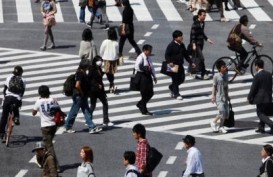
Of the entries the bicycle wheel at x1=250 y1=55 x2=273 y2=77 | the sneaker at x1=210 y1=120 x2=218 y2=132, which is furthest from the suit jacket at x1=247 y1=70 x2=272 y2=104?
the bicycle wheel at x1=250 y1=55 x2=273 y2=77

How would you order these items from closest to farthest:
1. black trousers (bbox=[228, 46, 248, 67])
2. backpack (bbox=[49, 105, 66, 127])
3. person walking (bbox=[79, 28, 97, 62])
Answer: backpack (bbox=[49, 105, 66, 127]) → person walking (bbox=[79, 28, 97, 62]) → black trousers (bbox=[228, 46, 248, 67])

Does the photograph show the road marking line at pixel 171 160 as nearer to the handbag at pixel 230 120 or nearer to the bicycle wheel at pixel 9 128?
the handbag at pixel 230 120

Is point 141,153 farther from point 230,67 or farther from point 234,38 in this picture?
point 230,67

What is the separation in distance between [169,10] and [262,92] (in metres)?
18.2

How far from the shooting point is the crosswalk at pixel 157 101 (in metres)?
29.4

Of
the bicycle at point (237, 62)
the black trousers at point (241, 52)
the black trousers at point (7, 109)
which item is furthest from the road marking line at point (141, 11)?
the black trousers at point (7, 109)

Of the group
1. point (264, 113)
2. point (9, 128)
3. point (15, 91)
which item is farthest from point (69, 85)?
point (264, 113)

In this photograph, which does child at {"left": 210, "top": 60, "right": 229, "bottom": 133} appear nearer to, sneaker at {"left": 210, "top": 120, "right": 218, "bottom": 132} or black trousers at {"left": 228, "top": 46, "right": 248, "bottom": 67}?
sneaker at {"left": 210, "top": 120, "right": 218, "bottom": 132}

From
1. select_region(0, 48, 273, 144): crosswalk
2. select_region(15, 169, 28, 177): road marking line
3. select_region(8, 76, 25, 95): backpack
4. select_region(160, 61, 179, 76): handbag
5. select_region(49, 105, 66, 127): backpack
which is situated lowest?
select_region(0, 48, 273, 144): crosswalk

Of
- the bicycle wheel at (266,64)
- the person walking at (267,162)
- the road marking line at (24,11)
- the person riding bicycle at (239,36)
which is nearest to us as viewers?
the person walking at (267,162)

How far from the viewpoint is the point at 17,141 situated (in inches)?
1098

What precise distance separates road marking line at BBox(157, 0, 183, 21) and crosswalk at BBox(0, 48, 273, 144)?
298 inches

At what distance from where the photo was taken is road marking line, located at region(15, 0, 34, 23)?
4453cm

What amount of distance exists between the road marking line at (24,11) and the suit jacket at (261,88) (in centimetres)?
1723
